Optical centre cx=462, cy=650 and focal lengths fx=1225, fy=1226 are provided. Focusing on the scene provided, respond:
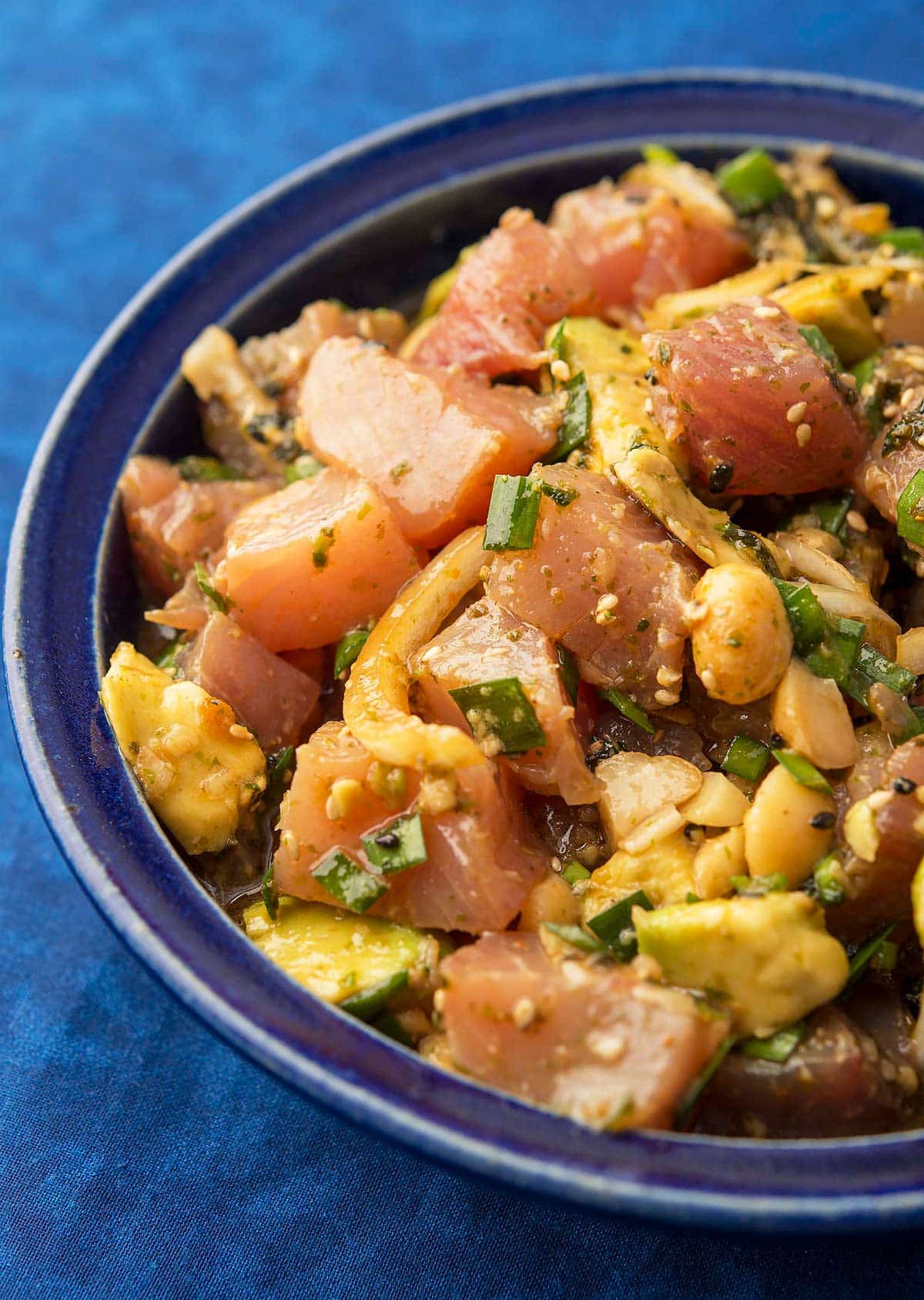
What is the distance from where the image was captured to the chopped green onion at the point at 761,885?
2.62m

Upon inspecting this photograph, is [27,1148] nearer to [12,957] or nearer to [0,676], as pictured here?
[12,957]

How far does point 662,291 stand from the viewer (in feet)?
13.1

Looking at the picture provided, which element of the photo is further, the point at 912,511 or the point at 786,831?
the point at 912,511

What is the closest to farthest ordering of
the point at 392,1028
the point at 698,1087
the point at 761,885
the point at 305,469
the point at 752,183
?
the point at 698,1087 < the point at 761,885 < the point at 392,1028 < the point at 305,469 < the point at 752,183

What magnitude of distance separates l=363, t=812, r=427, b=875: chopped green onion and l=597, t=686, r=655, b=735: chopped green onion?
57 cm

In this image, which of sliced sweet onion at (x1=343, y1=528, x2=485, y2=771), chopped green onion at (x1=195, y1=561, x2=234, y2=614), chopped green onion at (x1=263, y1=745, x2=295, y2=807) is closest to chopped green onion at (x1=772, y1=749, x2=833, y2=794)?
sliced sweet onion at (x1=343, y1=528, x2=485, y2=771)

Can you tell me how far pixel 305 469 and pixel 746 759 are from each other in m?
1.55

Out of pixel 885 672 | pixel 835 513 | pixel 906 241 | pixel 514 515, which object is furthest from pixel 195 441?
pixel 906 241

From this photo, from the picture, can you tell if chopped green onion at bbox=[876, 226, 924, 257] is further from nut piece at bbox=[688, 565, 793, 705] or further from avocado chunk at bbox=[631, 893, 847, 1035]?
avocado chunk at bbox=[631, 893, 847, 1035]

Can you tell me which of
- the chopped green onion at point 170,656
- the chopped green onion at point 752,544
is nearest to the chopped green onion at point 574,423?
the chopped green onion at point 752,544

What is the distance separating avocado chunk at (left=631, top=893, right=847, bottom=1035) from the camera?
8.27 feet

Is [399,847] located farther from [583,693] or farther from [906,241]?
[906,241]

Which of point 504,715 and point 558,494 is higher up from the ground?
point 558,494

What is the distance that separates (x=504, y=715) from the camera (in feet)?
9.27
